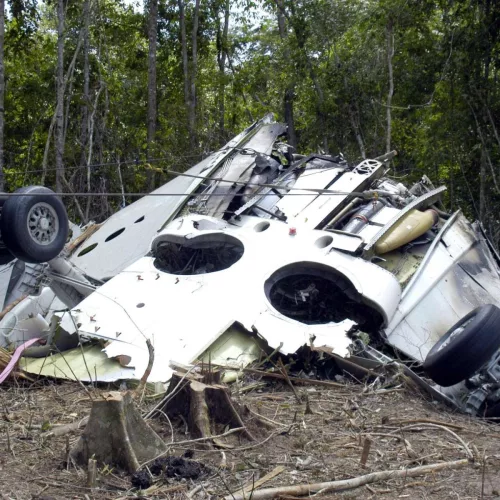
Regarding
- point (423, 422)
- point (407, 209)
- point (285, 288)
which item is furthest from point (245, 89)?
point (423, 422)

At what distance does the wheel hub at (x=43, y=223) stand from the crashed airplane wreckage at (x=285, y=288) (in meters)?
0.63

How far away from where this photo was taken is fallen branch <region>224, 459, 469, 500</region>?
3.73 meters

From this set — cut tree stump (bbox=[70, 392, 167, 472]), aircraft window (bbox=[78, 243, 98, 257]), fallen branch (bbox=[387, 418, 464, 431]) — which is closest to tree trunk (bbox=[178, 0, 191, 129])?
aircraft window (bbox=[78, 243, 98, 257])

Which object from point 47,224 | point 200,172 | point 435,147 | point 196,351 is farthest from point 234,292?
point 435,147

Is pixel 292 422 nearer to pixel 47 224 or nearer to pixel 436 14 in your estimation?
pixel 47 224

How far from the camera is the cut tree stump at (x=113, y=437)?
4.10 m

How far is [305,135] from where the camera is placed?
693 inches

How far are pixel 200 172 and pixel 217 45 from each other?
12.7 m

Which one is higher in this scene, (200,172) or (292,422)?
(200,172)

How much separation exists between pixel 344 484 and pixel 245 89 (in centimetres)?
1776

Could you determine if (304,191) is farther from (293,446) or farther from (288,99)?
(288,99)

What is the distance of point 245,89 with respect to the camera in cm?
2083

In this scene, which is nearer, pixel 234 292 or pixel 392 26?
pixel 234 292

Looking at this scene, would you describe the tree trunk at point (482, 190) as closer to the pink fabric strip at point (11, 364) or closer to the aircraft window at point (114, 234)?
the aircraft window at point (114, 234)
